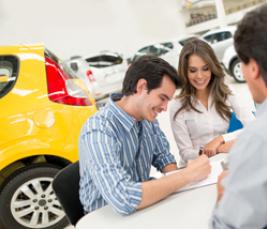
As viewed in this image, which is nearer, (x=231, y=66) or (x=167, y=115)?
(x=167, y=115)

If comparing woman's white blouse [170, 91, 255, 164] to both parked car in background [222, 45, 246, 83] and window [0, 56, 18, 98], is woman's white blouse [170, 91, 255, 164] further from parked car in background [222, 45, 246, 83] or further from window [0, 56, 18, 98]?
parked car in background [222, 45, 246, 83]

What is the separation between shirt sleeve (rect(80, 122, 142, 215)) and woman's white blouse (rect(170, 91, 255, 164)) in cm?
78

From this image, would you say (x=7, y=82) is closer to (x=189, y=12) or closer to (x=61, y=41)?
(x=61, y=41)

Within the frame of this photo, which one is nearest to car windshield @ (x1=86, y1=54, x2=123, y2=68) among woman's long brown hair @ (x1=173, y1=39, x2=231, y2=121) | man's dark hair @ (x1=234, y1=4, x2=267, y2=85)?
woman's long brown hair @ (x1=173, y1=39, x2=231, y2=121)

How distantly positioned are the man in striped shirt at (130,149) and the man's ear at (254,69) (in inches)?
20.7

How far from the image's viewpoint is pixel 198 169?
1.21 meters

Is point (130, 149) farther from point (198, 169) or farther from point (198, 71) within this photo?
point (198, 71)

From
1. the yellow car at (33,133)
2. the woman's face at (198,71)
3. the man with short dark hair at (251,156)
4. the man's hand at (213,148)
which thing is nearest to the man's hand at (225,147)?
the man's hand at (213,148)


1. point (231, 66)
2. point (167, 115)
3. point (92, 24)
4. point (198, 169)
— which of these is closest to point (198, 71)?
point (198, 169)

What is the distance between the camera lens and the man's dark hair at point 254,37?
2.23 ft

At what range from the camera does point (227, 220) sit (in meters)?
0.71

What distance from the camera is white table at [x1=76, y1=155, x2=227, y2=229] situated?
3.25 feet

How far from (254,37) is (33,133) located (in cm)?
178

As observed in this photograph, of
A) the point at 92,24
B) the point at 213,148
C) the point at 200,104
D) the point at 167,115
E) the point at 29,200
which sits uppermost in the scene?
the point at 92,24
